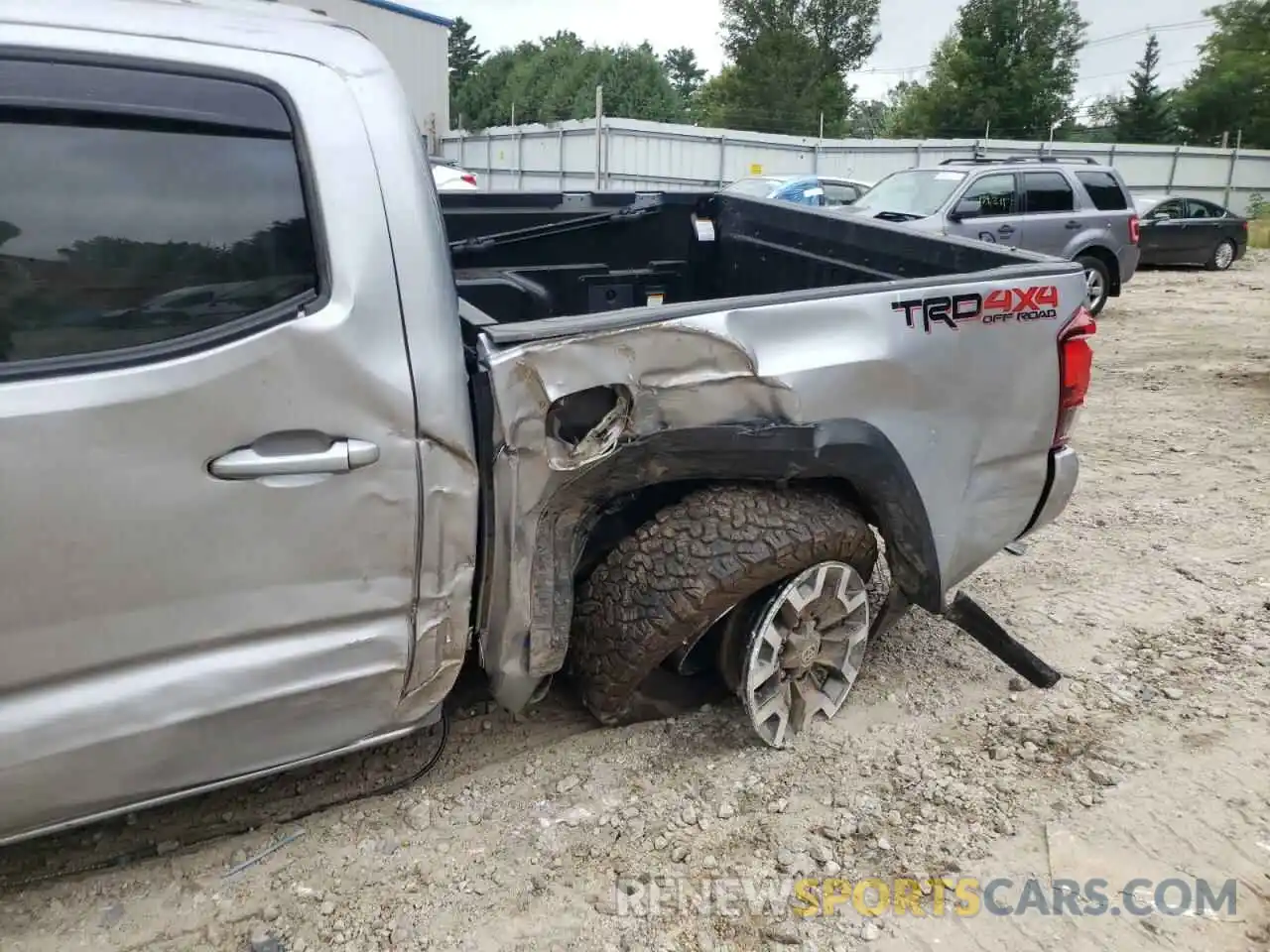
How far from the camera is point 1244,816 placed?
8.34 ft

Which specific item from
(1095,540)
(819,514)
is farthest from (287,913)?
(1095,540)

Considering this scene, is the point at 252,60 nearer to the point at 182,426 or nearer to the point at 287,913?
the point at 182,426

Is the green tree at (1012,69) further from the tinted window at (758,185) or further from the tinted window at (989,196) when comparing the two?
the tinted window at (989,196)

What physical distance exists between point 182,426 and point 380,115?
0.74 metres

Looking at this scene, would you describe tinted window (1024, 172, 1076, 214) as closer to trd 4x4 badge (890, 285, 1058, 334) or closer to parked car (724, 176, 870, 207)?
parked car (724, 176, 870, 207)

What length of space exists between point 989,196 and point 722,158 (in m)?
12.8

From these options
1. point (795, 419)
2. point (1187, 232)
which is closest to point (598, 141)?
point (1187, 232)

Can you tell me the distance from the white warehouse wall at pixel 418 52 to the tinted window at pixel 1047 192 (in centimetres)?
1947

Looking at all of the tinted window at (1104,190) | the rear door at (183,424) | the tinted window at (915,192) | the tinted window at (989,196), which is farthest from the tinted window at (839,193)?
the rear door at (183,424)

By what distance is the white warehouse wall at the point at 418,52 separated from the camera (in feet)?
88.0

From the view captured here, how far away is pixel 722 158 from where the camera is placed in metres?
22.6

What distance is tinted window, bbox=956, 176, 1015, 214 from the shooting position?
10.5 meters

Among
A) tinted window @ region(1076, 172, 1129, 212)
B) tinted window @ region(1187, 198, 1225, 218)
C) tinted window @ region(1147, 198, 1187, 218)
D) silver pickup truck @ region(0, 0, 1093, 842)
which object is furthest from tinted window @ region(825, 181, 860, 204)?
silver pickup truck @ region(0, 0, 1093, 842)

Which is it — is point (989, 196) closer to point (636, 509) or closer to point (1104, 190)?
point (1104, 190)
